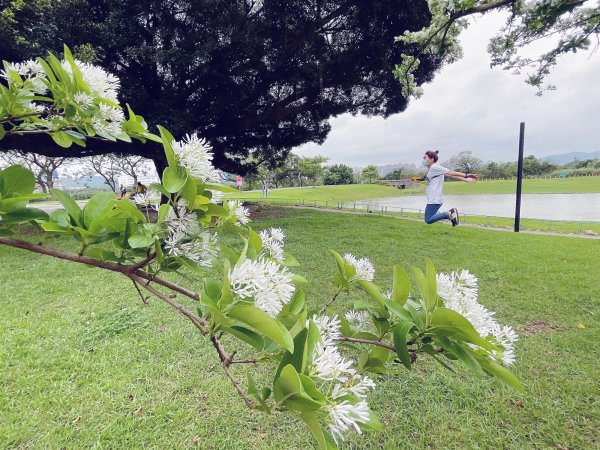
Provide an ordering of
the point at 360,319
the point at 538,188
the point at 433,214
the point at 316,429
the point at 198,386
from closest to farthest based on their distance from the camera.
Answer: the point at 316,429, the point at 360,319, the point at 198,386, the point at 433,214, the point at 538,188

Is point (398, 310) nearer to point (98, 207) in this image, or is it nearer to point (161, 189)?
point (161, 189)

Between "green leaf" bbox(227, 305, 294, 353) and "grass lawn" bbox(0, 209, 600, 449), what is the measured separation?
0.49 metres

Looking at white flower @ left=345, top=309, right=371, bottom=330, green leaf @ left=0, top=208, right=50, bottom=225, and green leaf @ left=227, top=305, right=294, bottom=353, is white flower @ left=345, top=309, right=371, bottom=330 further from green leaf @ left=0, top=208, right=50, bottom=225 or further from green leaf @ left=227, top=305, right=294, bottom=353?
green leaf @ left=0, top=208, right=50, bottom=225

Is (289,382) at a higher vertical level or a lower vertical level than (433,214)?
higher

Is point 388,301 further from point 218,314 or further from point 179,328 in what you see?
point 179,328

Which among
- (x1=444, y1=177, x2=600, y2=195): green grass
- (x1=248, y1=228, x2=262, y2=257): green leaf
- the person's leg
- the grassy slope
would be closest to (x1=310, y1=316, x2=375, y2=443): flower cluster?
(x1=248, y1=228, x2=262, y2=257): green leaf

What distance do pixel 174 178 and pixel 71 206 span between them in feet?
0.73

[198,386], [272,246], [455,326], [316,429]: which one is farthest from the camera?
[198,386]

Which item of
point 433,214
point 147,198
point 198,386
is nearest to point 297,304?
point 147,198

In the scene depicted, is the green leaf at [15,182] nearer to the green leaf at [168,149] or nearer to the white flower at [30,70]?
the green leaf at [168,149]

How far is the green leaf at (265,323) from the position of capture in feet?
1.41

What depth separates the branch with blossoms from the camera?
47cm

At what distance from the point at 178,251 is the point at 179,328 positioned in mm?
2735

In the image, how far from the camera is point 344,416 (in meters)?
0.43
